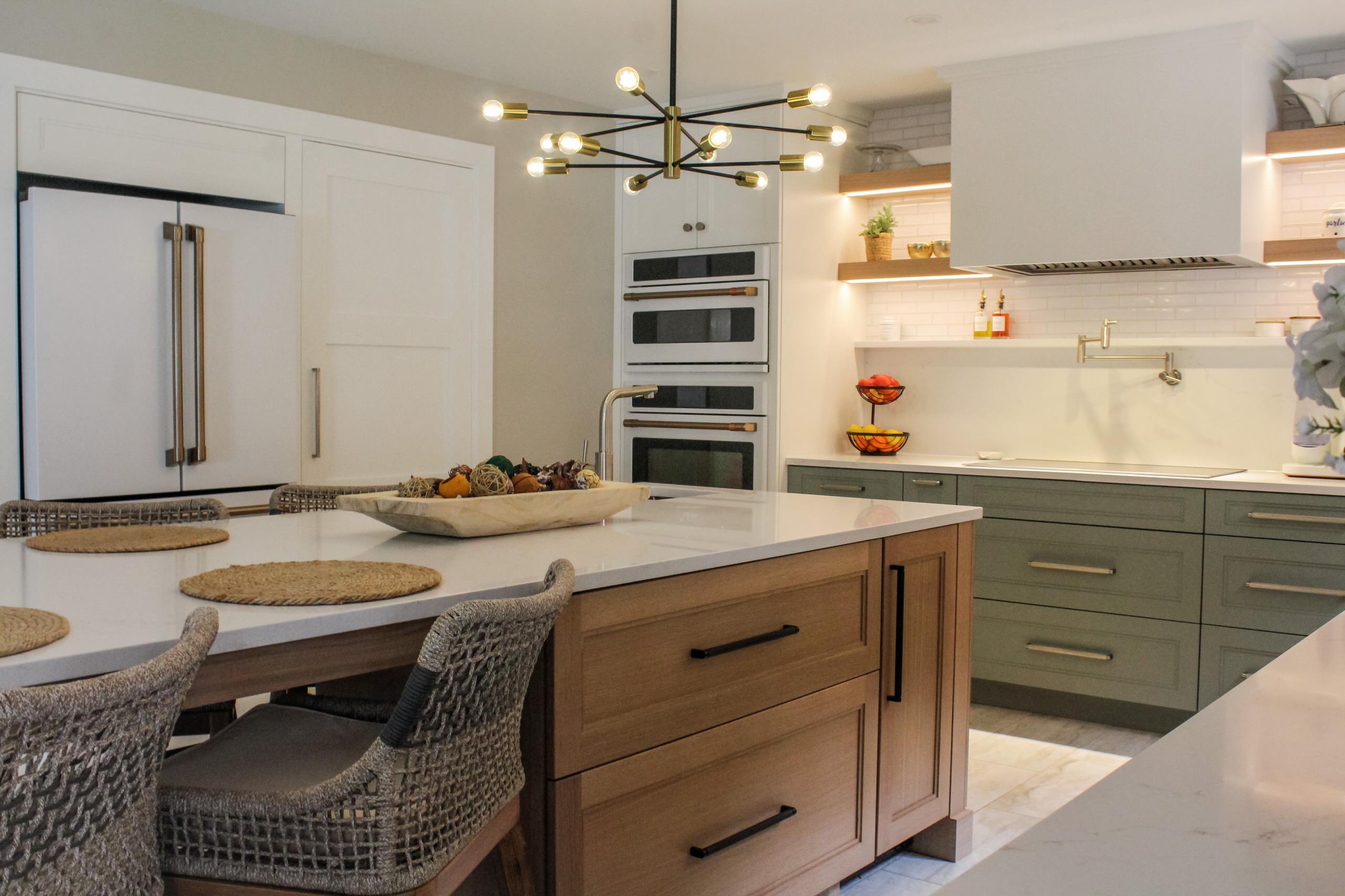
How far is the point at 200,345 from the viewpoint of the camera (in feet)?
12.1

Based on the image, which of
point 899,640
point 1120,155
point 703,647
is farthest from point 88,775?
point 1120,155

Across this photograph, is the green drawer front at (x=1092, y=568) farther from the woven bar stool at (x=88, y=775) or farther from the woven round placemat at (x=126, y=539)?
the woven bar stool at (x=88, y=775)

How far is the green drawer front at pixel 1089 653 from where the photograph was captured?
3.89 meters

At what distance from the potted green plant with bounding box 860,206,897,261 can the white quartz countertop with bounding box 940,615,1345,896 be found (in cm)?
430

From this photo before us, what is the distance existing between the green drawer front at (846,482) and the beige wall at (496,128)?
110 centimetres

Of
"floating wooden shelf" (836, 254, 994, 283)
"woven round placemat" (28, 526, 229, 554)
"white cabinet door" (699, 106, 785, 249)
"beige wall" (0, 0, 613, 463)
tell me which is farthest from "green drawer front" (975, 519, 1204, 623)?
"woven round placemat" (28, 526, 229, 554)

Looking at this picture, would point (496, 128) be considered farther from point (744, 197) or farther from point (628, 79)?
point (628, 79)

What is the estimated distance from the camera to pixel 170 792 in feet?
4.62

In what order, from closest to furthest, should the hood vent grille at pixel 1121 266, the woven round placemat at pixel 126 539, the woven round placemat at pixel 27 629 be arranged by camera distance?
the woven round placemat at pixel 27 629
the woven round placemat at pixel 126 539
the hood vent grille at pixel 1121 266

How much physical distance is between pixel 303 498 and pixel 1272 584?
10.0ft

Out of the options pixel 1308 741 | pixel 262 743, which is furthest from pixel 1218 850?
pixel 262 743

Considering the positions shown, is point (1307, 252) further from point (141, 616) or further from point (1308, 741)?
point (141, 616)

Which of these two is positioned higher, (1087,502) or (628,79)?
(628,79)

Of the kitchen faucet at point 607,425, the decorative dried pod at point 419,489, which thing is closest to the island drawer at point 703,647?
the decorative dried pod at point 419,489
